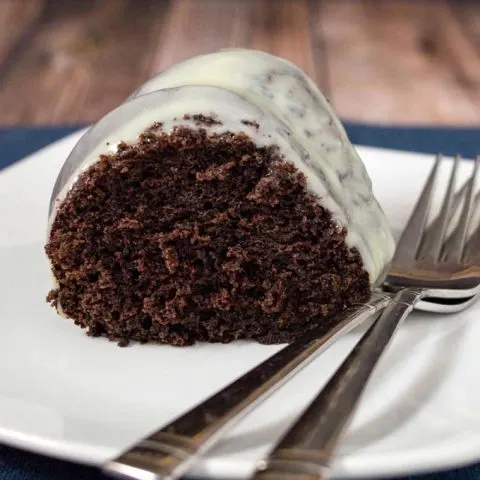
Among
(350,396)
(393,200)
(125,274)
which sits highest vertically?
(393,200)

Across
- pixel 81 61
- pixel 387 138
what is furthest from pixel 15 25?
pixel 387 138

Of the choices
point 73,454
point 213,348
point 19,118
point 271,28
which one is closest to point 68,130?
point 19,118

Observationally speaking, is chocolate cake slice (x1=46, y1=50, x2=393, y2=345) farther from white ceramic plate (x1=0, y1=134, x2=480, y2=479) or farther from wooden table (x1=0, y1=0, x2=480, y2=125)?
wooden table (x1=0, y1=0, x2=480, y2=125)

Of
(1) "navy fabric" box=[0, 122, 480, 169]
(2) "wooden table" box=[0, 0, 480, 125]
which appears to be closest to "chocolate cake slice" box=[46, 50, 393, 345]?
(1) "navy fabric" box=[0, 122, 480, 169]

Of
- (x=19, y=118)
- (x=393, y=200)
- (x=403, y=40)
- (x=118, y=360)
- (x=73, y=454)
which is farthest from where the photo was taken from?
(x=403, y=40)

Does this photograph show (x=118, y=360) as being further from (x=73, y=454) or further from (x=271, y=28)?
(x=271, y=28)

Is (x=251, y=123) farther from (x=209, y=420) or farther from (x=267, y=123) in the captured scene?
(x=209, y=420)

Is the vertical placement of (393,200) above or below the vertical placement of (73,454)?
above
